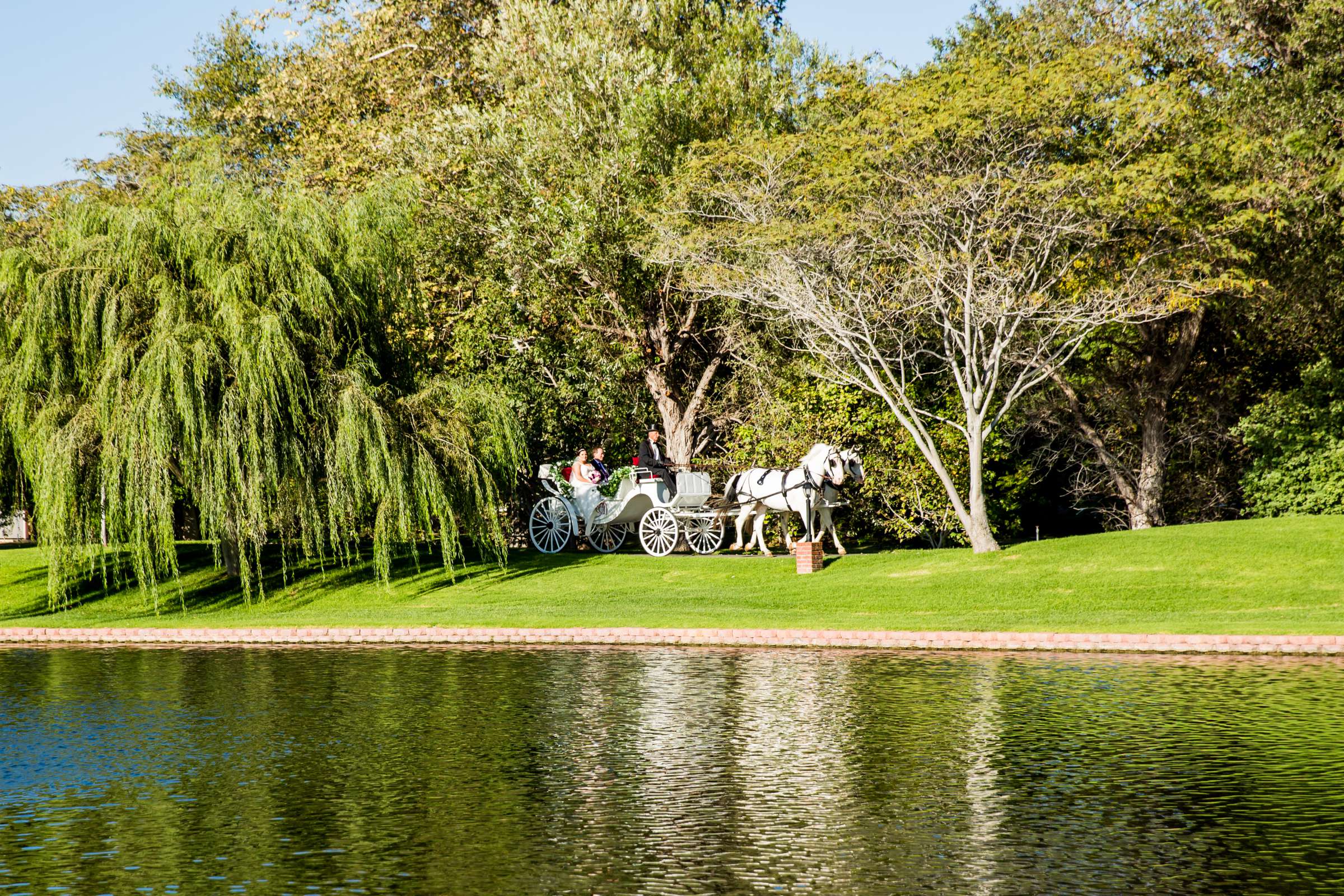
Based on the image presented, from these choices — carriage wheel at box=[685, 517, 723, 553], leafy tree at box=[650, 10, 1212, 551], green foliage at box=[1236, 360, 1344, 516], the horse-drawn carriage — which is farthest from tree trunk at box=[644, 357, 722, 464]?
green foliage at box=[1236, 360, 1344, 516]

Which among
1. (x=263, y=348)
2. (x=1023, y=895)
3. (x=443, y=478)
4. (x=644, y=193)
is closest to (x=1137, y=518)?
(x=644, y=193)

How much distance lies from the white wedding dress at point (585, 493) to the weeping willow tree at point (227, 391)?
3715mm

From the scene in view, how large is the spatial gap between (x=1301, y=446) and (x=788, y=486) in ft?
40.0

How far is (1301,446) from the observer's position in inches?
1145

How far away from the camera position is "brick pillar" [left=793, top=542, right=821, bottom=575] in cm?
2442

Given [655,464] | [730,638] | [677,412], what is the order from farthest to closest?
[677,412], [655,464], [730,638]

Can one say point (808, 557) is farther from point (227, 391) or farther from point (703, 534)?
point (227, 391)

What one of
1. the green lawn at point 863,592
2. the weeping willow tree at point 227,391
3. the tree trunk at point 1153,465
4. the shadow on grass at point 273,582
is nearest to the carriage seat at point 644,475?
the green lawn at point 863,592

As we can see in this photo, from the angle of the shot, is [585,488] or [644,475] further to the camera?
[585,488]

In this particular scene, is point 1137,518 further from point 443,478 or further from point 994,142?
point 443,478

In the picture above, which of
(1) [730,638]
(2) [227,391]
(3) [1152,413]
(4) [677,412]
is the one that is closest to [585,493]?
(4) [677,412]

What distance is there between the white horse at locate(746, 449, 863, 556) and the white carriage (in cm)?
99

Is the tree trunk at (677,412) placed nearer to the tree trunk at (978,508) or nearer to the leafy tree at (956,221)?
the leafy tree at (956,221)

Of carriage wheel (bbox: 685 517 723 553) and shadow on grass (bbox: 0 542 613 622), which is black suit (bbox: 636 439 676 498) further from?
shadow on grass (bbox: 0 542 613 622)
